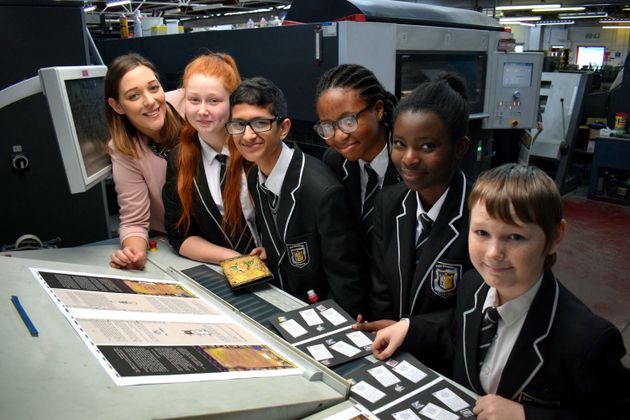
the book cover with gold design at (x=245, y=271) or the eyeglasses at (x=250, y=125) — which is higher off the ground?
the eyeglasses at (x=250, y=125)

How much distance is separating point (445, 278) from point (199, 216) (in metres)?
0.96

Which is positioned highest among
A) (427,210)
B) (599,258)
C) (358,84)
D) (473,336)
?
(358,84)

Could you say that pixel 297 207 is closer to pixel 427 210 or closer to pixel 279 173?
pixel 279 173

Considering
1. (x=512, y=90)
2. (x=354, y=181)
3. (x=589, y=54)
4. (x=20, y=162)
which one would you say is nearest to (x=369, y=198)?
(x=354, y=181)

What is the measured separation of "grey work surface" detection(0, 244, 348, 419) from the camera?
743 millimetres

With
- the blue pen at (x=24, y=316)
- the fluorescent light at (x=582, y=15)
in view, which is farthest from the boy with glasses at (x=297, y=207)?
the fluorescent light at (x=582, y=15)

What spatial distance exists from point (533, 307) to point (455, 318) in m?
0.32

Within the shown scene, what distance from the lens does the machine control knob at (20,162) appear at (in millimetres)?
2398

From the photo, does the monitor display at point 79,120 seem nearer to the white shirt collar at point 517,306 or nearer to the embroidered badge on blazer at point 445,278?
the embroidered badge on blazer at point 445,278

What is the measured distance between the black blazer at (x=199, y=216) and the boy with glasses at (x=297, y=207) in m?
0.23

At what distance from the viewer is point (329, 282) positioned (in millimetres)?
1602

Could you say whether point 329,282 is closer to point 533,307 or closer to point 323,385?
point 323,385

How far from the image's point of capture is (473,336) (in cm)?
120

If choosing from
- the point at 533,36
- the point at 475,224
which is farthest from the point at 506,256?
the point at 533,36
